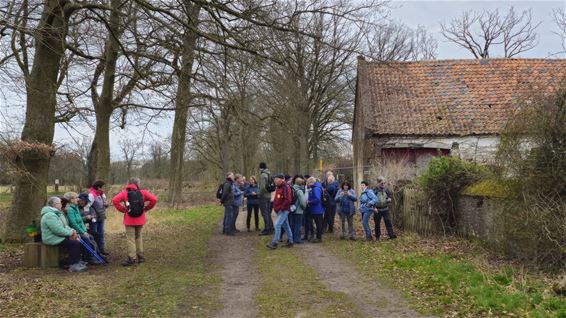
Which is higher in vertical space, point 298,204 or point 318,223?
point 298,204

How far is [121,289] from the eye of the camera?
8.14 meters

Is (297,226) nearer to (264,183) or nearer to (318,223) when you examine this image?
(318,223)

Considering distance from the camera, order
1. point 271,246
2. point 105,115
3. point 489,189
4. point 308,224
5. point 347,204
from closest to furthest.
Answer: point 489,189 < point 271,246 < point 347,204 < point 308,224 < point 105,115

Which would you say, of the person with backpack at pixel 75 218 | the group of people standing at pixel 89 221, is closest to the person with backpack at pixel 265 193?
the group of people standing at pixel 89 221

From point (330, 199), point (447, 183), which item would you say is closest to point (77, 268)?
point (330, 199)

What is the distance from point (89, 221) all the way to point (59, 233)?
1.56 m

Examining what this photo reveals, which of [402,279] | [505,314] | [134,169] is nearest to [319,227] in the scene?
[402,279]

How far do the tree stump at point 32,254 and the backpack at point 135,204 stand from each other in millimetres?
1743

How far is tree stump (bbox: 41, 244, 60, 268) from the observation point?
381 inches

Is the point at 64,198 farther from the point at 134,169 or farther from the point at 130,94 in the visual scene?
the point at 134,169

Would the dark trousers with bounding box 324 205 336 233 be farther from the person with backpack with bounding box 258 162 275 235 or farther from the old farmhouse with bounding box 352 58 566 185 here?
the old farmhouse with bounding box 352 58 566 185

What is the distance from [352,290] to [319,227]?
17.2 feet

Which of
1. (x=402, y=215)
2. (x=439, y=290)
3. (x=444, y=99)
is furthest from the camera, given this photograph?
(x=444, y=99)

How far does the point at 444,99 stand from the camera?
22.9 metres
